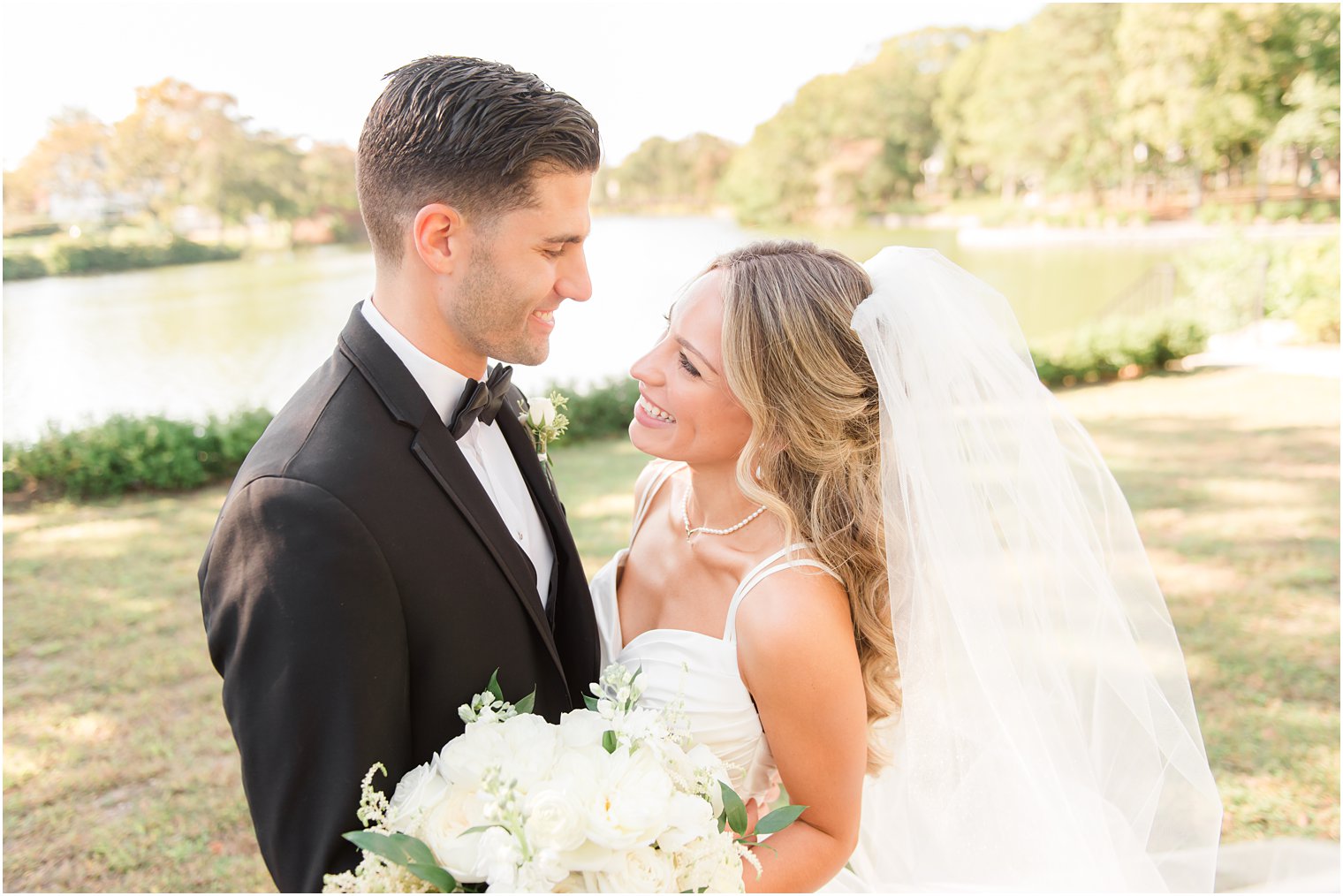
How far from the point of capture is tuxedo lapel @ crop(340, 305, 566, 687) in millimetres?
1963

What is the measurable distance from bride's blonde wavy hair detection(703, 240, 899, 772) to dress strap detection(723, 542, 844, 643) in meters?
0.04

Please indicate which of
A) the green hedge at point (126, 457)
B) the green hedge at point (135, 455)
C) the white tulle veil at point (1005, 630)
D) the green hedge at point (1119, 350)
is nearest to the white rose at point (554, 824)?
the white tulle veil at point (1005, 630)

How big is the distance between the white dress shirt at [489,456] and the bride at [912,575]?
1.20ft

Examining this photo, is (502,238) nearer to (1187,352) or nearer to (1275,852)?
(1275,852)

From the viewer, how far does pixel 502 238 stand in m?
2.14

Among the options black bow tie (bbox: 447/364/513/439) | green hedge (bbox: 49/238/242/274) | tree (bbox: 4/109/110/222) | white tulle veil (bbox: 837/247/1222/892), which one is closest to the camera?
black bow tie (bbox: 447/364/513/439)

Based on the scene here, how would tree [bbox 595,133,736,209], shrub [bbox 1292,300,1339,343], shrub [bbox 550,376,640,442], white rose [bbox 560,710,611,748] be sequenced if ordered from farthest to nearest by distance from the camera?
tree [bbox 595,133,736,209], shrub [bbox 1292,300,1339,343], shrub [bbox 550,376,640,442], white rose [bbox 560,710,611,748]

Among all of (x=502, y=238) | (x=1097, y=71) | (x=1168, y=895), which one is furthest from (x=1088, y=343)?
(x=1097, y=71)

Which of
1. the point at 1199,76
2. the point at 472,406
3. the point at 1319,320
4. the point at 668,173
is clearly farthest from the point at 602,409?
the point at 1199,76

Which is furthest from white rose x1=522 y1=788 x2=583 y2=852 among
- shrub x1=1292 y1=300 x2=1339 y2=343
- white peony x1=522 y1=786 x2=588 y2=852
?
shrub x1=1292 y1=300 x2=1339 y2=343

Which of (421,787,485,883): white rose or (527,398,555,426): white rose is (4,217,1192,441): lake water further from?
(421,787,485,883): white rose

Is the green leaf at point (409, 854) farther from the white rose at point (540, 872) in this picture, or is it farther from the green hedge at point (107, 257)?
the green hedge at point (107, 257)

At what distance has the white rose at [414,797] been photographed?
1579 mm

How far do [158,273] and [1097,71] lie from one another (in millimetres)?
37101
